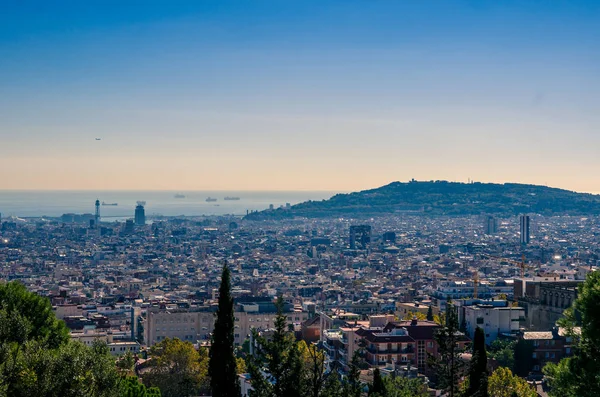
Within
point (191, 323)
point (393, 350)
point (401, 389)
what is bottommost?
point (191, 323)

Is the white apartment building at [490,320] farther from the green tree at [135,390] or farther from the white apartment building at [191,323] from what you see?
the green tree at [135,390]

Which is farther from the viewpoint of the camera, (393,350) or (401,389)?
(393,350)

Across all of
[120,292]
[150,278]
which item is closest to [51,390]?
[120,292]

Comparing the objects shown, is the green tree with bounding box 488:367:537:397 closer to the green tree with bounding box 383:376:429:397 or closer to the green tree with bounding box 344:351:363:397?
the green tree with bounding box 383:376:429:397

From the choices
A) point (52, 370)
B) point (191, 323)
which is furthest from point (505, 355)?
point (52, 370)

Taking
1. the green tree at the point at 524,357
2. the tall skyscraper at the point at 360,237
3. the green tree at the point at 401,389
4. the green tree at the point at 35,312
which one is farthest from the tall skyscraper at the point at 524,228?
the green tree at the point at 35,312

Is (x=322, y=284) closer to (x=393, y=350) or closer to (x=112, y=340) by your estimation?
(x=112, y=340)

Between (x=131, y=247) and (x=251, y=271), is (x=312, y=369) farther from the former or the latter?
(x=131, y=247)

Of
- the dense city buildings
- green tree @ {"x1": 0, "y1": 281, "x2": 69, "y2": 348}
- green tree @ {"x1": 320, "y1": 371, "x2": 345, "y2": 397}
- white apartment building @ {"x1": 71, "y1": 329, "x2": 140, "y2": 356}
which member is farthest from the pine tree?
white apartment building @ {"x1": 71, "y1": 329, "x2": 140, "y2": 356}
